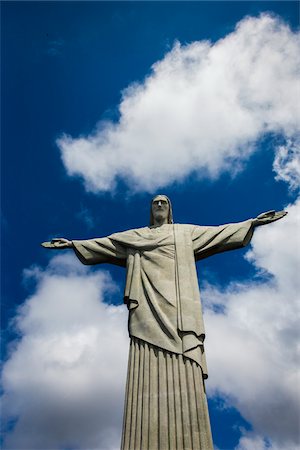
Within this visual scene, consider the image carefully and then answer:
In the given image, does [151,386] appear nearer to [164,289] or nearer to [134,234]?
[164,289]

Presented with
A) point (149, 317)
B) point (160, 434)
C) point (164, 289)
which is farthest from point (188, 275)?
point (160, 434)

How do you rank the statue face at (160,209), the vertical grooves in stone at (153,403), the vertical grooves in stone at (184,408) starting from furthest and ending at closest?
the statue face at (160,209)
the vertical grooves in stone at (153,403)
the vertical grooves in stone at (184,408)

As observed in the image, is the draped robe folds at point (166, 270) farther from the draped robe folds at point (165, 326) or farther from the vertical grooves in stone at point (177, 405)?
the vertical grooves in stone at point (177, 405)

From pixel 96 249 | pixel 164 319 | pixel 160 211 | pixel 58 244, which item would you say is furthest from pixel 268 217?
pixel 58 244

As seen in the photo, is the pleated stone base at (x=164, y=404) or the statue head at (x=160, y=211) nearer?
the pleated stone base at (x=164, y=404)

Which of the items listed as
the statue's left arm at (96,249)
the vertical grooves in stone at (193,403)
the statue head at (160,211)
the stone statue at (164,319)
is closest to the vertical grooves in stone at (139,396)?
the stone statue at (164,319)
